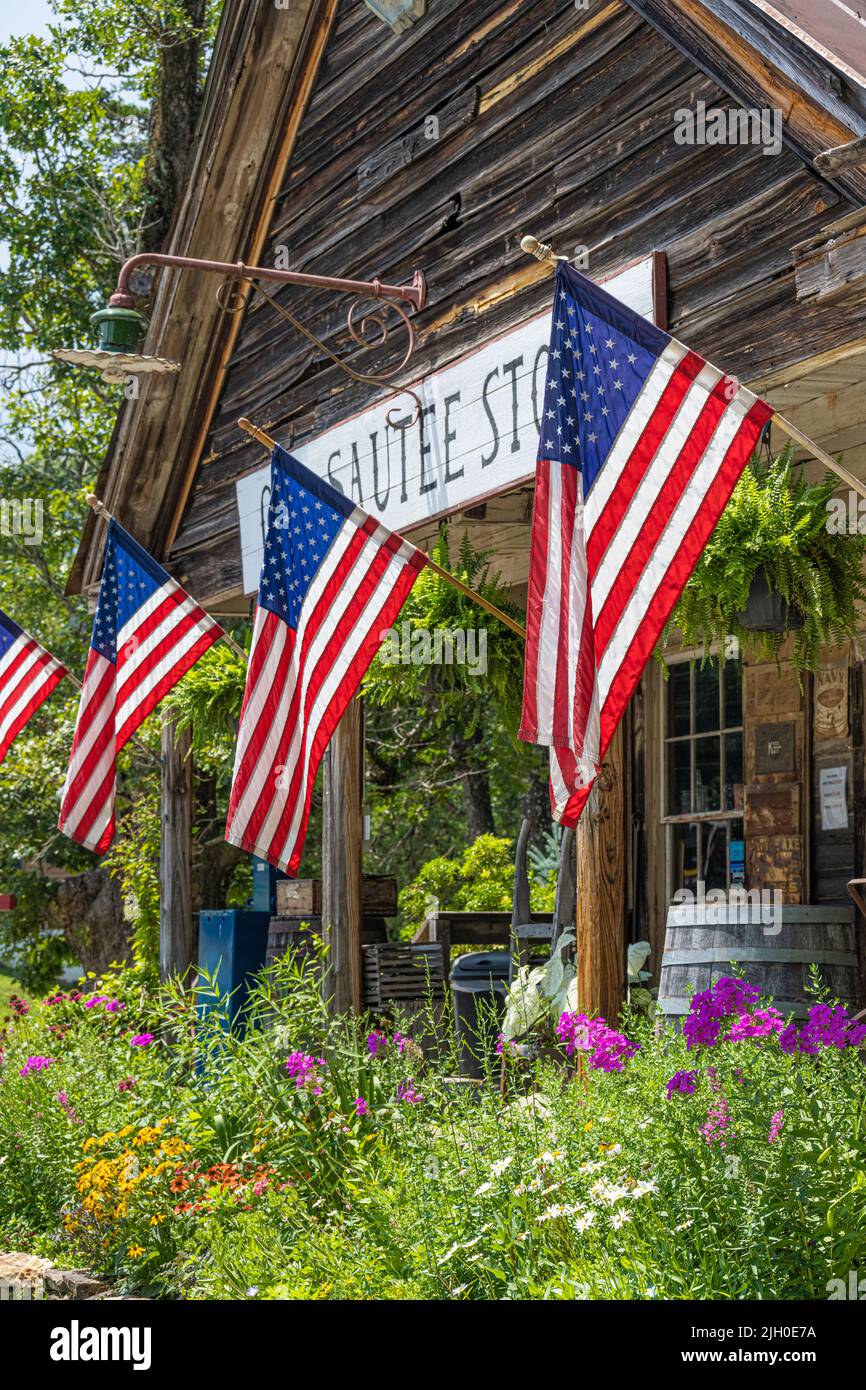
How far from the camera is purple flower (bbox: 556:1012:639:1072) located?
219 inches

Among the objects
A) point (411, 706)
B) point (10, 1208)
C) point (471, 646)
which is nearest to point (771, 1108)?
point (471, 646)

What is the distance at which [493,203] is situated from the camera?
7.91 metres

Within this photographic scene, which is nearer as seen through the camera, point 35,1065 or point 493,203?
point 493,203

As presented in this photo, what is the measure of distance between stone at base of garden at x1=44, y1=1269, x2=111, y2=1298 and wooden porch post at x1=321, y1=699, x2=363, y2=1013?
2.43 m

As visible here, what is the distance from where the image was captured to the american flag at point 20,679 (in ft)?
30.9

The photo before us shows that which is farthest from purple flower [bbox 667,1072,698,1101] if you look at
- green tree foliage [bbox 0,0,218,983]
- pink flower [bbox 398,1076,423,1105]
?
green tree foliage [bbox 0,0,218,983]

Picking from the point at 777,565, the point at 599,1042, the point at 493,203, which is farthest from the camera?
the point at 493,203

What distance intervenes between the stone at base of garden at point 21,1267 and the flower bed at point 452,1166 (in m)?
0.11

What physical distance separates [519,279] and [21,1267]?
518 centimetres

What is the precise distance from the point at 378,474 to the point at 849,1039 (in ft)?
14.4

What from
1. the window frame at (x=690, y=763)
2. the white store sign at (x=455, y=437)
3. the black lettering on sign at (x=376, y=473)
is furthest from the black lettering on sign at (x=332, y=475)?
the window frame at (x=690, y=763)

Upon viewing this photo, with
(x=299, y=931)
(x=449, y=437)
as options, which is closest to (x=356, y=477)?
(x=449, y=437)

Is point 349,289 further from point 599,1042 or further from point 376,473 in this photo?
point 599,1042

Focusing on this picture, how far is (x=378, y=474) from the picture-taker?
835 centimetres
